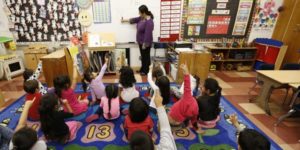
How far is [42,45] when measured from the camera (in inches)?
162

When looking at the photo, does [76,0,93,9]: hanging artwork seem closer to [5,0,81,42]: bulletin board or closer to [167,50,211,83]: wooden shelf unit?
[5,0,81,42]: bulletin board

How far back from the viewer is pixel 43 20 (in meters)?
3.99

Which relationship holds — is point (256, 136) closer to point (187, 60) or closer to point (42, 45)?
point (187, 60)

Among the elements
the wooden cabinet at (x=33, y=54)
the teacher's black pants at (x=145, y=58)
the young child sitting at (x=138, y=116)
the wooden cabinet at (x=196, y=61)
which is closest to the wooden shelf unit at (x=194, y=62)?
the wooden cabinet at (x=196, y=61)

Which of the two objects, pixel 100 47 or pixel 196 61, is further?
pixel 100 47

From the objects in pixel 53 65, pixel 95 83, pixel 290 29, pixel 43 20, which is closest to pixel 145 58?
pixel 95 83

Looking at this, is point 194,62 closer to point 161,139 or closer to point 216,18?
point 216,18

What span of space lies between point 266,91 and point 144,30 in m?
2.59

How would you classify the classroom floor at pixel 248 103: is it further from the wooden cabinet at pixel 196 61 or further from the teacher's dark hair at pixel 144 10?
the teacher's dark hair at pixel 144 10

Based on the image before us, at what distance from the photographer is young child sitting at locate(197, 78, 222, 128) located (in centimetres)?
215

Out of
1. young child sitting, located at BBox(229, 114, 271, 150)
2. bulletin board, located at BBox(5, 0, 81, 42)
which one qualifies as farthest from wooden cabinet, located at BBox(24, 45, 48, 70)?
young child sitting, located at BBox(229, 114, 271, 150)

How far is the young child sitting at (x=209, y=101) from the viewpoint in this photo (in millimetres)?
2153

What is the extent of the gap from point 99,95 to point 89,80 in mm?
307

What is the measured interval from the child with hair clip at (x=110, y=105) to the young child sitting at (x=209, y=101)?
1.08 meters
